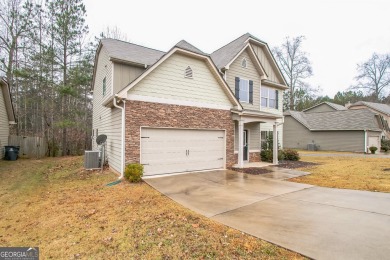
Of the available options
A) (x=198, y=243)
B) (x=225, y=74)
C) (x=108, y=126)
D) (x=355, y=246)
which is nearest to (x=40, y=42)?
(x=108, y=126)

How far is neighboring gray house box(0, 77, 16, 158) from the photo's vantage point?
1539 cm

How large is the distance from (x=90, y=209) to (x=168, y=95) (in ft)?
18.3

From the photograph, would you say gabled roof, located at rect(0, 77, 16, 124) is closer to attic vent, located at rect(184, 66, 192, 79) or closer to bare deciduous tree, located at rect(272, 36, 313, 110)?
attic vent, located at rect(184, 66, 192, 79)

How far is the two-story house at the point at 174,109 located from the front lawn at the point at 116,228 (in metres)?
2.24

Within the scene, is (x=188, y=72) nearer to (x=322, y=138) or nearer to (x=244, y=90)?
(x=244, y=90)

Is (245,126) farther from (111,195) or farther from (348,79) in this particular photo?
(348,79)

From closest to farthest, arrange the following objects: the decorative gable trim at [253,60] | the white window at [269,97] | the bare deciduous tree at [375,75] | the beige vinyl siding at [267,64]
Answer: the decorative gable trim at [253,60] → the white window at [269,97] → the beige vinyl siding at [267,64] → the bare deciduous tree at [375,75]

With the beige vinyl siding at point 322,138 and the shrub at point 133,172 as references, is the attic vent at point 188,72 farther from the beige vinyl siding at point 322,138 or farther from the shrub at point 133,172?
the beige vinyl siding at point 322,138

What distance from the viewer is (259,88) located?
14.9 metres

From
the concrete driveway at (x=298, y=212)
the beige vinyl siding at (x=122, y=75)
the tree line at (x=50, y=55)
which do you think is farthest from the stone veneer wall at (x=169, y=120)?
the tree line at (x=50, y=55)

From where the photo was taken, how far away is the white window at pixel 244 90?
1379 centimetres

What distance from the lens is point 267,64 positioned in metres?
16.1

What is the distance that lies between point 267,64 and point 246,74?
10.8 ft

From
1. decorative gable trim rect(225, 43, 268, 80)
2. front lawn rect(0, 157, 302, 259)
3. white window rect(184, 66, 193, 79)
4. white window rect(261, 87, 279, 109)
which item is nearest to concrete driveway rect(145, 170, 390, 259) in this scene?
front lawn rect(0, 157, 302, 259)
